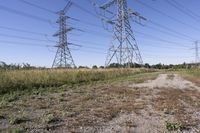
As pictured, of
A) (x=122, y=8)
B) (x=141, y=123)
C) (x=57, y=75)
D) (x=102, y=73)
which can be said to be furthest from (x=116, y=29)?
(x=141, y=123)

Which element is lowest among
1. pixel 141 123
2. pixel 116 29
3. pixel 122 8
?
pixel 141 123

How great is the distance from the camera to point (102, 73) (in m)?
25.0

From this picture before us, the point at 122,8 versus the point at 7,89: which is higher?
the point at 122,8

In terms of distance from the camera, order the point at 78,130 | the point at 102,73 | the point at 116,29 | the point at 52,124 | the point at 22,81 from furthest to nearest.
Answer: the point at 116,29 → the point at 102,73 → the point at 22,81 → the point at 52,124 → the point at 78,130

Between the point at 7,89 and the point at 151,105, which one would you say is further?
the point at 7,89

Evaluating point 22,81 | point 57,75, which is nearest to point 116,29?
point 57,75

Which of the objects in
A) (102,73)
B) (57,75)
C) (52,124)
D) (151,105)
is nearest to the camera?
(52,124)

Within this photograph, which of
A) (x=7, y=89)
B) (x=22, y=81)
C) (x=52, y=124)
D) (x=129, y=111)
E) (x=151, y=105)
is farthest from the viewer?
(x=22, y=81)

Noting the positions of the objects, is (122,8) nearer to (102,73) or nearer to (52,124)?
(102,73)

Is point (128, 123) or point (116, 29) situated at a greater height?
point (116, 29)

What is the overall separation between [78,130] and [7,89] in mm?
7157

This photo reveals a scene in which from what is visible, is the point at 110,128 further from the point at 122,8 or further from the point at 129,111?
the point at 122,8

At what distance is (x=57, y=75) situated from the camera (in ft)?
55.9

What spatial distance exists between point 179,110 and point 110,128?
2.86 metres
